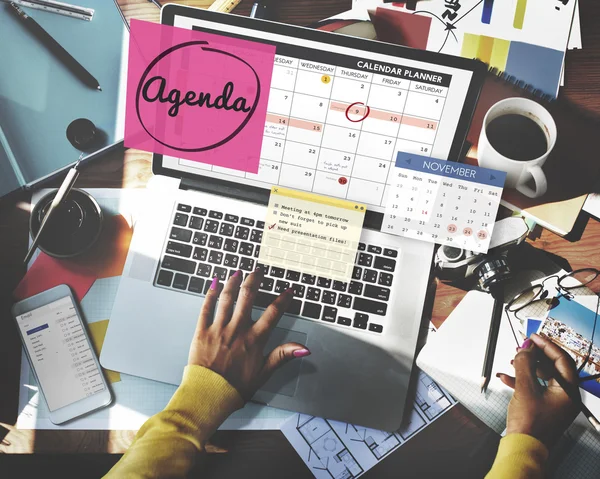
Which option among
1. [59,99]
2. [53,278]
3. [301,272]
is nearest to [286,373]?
[301,272]

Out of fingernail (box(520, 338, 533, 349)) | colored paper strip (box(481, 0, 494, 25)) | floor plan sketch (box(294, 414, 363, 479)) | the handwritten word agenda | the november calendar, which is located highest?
colored paper strip (box(481, 0, 494, 25))

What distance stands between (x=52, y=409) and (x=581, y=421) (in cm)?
71

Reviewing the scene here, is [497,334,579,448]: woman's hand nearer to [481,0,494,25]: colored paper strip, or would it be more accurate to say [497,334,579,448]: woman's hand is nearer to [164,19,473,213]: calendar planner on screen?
[164,19,473,213]: calendar planner on screen

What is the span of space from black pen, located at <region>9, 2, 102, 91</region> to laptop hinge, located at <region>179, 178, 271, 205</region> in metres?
0.20

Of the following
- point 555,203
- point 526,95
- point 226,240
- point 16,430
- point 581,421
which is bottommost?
point 16,430

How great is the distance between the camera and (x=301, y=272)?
0.64 meters

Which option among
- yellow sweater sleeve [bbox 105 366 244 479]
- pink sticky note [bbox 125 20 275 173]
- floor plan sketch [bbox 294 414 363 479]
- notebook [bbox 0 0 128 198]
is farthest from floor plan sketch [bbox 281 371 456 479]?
notebook [bbox 0 0 128 198]

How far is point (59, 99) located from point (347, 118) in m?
0.41

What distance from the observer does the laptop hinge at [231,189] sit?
64cm

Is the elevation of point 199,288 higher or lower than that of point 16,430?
higher

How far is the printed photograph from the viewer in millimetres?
621

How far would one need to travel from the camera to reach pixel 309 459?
0.64 m

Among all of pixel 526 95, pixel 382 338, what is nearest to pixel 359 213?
pixel 382 338

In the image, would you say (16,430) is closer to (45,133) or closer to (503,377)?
(45,133)
